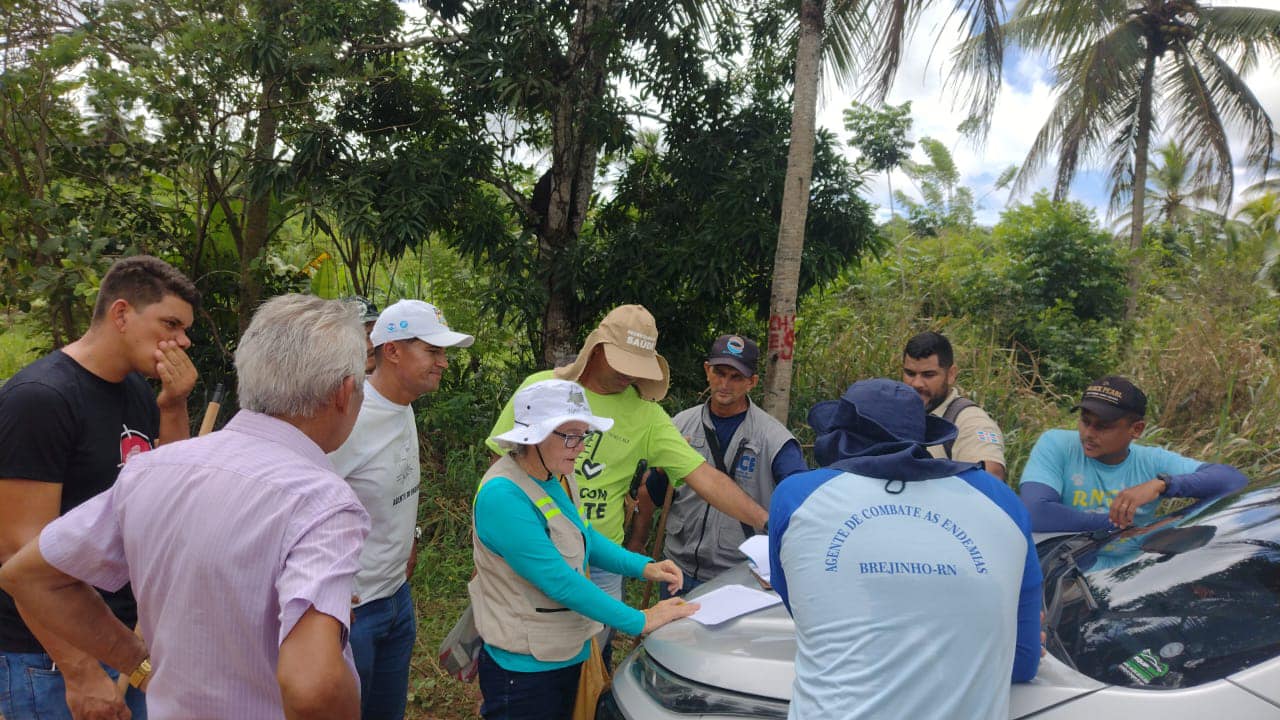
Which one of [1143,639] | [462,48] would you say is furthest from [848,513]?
[462,48]

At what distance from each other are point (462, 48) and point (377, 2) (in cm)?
74

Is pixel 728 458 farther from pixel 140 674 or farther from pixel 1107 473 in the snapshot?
pixel 140 674

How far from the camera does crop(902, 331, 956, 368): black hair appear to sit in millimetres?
3617

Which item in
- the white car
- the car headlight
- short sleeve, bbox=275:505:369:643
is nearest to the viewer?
short sleeve, bbox=275:505:369:643

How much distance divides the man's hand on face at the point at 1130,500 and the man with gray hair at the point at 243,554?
3.00 m

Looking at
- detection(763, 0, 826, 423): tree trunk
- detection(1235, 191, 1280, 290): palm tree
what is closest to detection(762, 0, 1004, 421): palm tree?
detection(763, 0, 826, 423): tree trunk

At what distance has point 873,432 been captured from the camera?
182 centimetres

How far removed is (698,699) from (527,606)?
1.88 feet

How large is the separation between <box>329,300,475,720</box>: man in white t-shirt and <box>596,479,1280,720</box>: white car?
2.81ft

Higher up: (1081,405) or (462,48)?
(462,48)

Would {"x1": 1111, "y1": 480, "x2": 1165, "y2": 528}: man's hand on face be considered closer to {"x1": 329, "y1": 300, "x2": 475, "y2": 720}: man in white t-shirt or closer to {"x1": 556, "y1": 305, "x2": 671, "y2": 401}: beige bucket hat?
{"x1": 556, "y1": 305, "x2": 671, "y2": 401}: beige bucket hat

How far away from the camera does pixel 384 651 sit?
9.04 ft

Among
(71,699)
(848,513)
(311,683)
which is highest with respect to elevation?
(848,513)

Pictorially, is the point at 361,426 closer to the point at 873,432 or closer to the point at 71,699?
the point at 71,699
